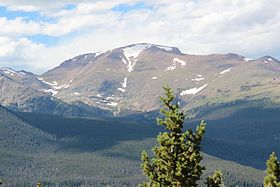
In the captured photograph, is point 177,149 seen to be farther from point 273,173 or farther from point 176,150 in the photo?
point 273,173

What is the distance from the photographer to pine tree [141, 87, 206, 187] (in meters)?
27.1

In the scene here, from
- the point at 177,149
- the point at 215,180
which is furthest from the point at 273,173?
the point at 177,149

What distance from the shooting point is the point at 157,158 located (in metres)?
27.8

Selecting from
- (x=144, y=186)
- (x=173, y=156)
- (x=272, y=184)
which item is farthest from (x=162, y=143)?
(x=272, y=184)

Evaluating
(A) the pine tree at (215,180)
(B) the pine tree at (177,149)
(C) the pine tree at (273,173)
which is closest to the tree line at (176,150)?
(B) the pine tree at (177,149)

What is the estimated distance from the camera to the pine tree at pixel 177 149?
88.8ft

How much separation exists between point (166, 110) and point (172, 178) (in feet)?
9.69

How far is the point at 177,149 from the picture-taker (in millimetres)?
27297

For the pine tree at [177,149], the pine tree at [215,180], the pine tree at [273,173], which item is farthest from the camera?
the pine tree at [273,173]

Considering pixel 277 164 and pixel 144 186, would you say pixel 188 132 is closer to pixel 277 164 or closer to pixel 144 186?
pixel 144 186

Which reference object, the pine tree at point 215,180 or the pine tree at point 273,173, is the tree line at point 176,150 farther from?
the pine tree at point 273,173

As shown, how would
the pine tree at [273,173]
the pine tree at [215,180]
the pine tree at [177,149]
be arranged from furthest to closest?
1. the pine tree at [273,173]
2. the pine tree at [215,180]
3. the pine tree at [177,149]

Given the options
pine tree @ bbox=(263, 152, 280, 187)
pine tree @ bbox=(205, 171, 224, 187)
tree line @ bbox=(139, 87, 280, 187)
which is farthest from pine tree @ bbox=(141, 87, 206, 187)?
pine tree @ bbox=(263, 152, 280, 187)

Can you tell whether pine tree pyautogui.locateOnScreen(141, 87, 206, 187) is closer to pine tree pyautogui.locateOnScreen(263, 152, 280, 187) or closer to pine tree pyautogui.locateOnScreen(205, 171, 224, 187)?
pine tree pyautogui.locateOnScreen(205, 171, 224, 187)
